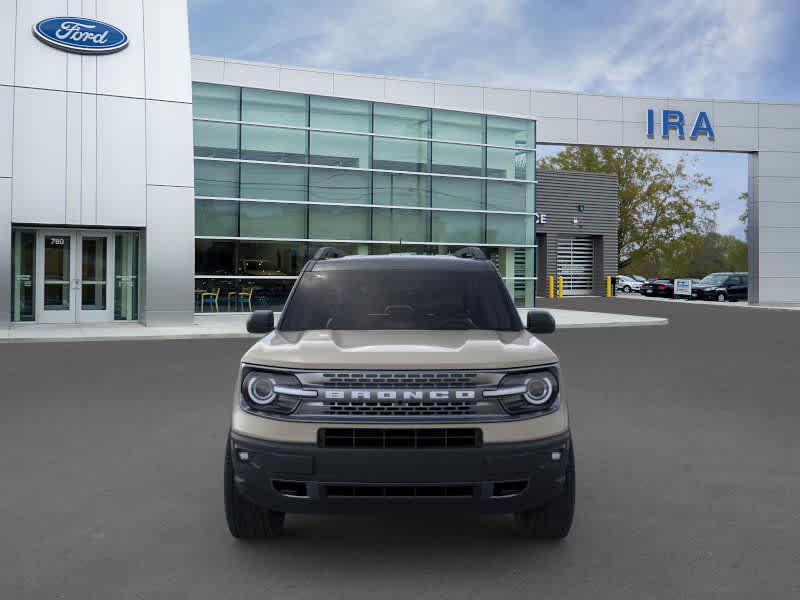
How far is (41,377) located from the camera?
1285 centimetres

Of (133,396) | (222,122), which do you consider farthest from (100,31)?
(133,396)

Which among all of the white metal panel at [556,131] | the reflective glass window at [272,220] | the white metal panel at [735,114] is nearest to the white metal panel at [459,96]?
the white metal panel at [556,131]

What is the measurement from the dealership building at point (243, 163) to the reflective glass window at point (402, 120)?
0.17ft

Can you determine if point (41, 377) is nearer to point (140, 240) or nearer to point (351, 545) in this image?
point (351, 545)

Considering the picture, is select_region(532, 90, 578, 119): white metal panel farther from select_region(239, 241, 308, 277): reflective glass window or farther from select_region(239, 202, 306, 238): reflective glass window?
select_region(239, 241, 308, 277): reflective glass window

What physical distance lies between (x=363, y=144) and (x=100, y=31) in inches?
404

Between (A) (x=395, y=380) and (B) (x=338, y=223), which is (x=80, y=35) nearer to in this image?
(B) (x=338, y=223)

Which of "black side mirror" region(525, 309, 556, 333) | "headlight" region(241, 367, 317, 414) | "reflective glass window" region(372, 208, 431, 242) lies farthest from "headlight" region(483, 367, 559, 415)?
"reflective glass window" region(372, 208, 431, 242)

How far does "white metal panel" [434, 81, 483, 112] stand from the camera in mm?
36969

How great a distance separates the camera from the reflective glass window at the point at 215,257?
2811 centimetres

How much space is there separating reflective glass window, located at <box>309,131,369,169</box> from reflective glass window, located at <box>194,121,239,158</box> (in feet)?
9.26

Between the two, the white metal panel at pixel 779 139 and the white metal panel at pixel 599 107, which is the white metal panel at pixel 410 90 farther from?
the white metal panel at pixel 779 139

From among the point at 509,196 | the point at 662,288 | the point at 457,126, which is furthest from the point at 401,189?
the point at 662,288

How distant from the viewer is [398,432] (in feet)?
14.2
